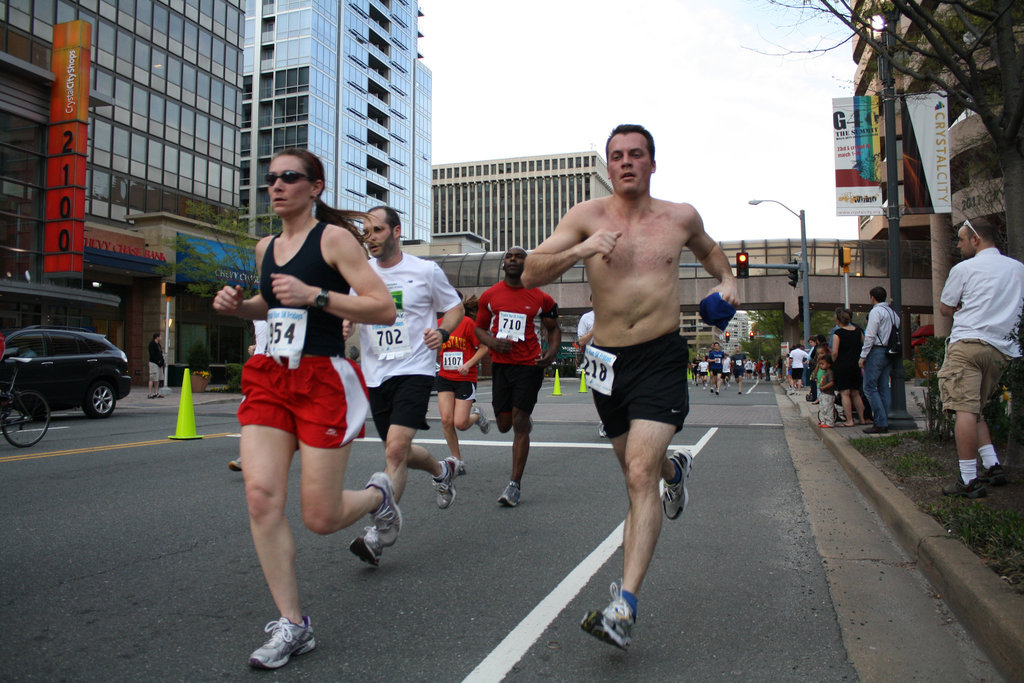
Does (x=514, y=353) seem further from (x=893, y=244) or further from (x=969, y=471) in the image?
(x=893, y=244)

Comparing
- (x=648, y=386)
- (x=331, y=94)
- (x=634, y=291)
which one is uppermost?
(x=331, y=94)

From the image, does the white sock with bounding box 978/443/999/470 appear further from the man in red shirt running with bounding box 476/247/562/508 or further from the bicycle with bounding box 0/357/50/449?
the bicycle with bounding box 0/357/50/449

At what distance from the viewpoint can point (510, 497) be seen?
5957 millimetres

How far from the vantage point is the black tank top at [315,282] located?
3170mm

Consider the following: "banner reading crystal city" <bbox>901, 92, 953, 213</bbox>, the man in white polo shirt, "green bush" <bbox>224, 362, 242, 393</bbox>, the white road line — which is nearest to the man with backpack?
"banner reading crystal city" <bbox>901, 92, 953, 213</bbox>

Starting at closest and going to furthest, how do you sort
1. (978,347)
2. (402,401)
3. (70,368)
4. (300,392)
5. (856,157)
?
(300,392), (402,401), (978,347), (856,157), (70,368)

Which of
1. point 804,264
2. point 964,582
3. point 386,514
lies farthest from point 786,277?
point 386,514

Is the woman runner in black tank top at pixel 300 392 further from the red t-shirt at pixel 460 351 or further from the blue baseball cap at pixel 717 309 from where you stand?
the red t-shirt at pixel 460 351

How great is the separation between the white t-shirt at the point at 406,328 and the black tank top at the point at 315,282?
1421 mm

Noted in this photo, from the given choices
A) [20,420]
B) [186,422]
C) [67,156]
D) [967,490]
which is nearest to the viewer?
[967,490]

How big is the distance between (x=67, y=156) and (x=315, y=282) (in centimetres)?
2568

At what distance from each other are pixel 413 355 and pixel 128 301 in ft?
105

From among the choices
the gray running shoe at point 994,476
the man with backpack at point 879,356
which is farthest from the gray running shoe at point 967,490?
the man with backpack at point 879,356

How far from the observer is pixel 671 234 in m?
3.55
